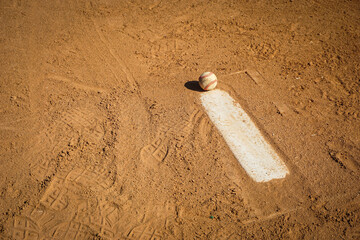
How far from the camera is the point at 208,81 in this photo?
5.22 metres

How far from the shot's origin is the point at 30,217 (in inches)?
143

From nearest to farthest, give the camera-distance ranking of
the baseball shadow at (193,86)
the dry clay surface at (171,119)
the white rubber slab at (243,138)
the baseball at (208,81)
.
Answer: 1. the dry clay surface at (171,119)
2. the white rubber slab at (243,138)
3. the baseball at (208,81)
4. the baseball shadow at (193,86)

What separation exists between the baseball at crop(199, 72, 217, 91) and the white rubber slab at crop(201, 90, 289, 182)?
16cm

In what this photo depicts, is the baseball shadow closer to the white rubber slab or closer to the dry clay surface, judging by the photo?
the dry clay surface

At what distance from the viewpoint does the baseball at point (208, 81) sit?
5215mm

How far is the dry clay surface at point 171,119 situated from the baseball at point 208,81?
0.96ft

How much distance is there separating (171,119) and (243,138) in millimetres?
1349

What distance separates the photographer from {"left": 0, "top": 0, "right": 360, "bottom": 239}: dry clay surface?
364 centimetres

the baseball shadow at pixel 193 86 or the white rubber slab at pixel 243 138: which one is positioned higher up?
the baseball shadow at pixel 193 86

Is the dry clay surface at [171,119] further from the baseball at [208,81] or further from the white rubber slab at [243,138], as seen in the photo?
the baseball at [208,81]

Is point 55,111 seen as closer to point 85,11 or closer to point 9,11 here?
point 85,11

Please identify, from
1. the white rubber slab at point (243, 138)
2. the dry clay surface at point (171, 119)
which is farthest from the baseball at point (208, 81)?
the dry clay surface at point (171, 119)

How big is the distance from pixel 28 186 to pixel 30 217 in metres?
0.52

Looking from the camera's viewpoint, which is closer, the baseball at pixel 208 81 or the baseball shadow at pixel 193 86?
the baseball at pixel 208 81
